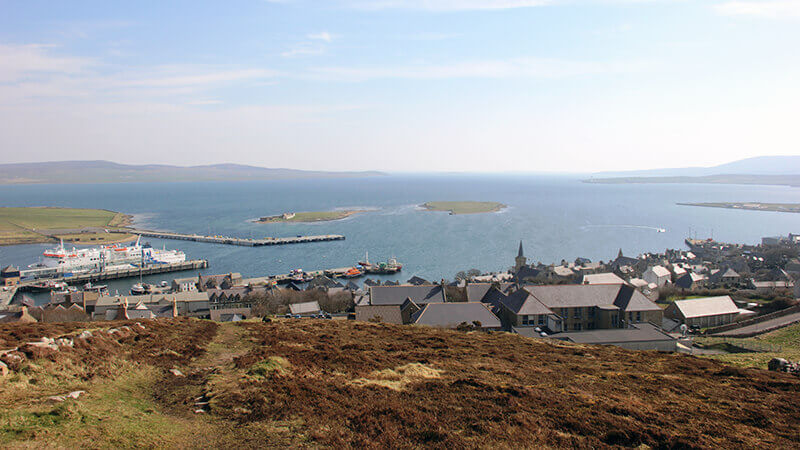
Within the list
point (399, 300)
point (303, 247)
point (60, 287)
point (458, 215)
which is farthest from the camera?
point (458, 215)

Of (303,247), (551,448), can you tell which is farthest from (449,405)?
(303,247)

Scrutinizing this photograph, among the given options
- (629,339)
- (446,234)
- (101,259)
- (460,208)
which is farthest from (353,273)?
(460,208)

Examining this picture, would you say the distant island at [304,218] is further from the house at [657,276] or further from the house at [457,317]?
the house at [457,317]

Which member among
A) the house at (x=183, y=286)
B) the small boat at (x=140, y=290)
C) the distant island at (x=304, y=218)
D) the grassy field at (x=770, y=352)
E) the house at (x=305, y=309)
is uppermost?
the distant island at (x=304, y=218)

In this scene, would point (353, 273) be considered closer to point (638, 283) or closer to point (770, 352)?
point (638, 283)

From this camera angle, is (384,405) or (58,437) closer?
(58,437)

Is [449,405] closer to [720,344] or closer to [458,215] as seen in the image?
[720,344]

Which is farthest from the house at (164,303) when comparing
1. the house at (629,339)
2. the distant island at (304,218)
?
the distant island at (304,218)

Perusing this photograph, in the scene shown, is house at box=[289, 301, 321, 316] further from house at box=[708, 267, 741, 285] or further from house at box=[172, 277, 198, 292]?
house at box=[708, 267, 741, 285]
